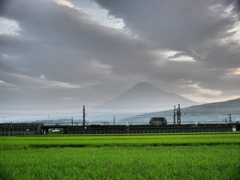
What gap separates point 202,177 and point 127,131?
55604mm

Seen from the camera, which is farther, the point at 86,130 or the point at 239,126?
the point at 239,126

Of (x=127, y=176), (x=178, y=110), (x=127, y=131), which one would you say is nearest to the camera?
(x=127, y=176)

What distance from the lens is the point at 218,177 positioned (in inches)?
277

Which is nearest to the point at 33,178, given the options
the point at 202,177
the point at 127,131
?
the point at 202,177

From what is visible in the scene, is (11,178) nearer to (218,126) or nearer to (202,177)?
(202,177)

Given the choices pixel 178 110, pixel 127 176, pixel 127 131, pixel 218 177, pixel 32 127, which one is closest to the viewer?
pixel 218 177

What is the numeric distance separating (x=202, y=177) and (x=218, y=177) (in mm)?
416

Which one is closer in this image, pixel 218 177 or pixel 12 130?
pixel 218 177

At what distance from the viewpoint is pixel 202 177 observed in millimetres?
7098

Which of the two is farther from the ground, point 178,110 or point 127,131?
point 178,110

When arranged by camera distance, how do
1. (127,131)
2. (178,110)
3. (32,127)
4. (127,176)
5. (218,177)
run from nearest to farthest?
(218,177) < (127,176) < (127,131) < (32,127) < (178,110)

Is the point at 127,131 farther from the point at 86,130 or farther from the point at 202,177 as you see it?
the point at 202,177

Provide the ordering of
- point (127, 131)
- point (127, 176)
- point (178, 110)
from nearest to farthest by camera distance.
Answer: point (127, 176), point (127, 131), point (178, 110)

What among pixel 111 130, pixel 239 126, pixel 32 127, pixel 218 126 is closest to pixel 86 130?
pixel 111 130
